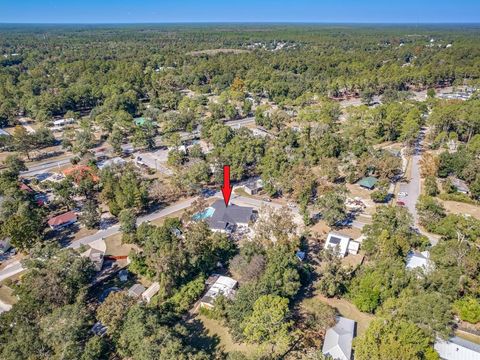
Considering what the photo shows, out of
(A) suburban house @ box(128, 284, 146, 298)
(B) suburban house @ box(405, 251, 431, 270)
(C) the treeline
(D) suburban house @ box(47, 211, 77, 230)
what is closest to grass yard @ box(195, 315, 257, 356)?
(A) suburban house @ box(128, 284, 146, 298)

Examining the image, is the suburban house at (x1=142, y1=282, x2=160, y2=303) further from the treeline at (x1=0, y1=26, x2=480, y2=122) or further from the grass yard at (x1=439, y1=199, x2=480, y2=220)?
the treeline at (x1=0, y1=26, x2=480, y2=122)

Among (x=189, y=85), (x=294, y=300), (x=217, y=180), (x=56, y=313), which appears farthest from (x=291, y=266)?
(x=189, y=85)

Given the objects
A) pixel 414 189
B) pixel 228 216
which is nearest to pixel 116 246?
pixel 228 216

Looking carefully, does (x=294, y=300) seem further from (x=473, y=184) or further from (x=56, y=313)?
(x=473, y=184)

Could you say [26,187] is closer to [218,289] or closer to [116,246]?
[116,246]

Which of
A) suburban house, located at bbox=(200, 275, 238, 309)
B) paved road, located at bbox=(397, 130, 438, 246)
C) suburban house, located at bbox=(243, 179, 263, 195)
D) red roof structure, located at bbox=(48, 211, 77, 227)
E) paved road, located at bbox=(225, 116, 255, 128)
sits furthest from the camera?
paved road, located at bbox=(225, 116, 255, 128)

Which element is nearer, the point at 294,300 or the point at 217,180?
the point at 294,300
